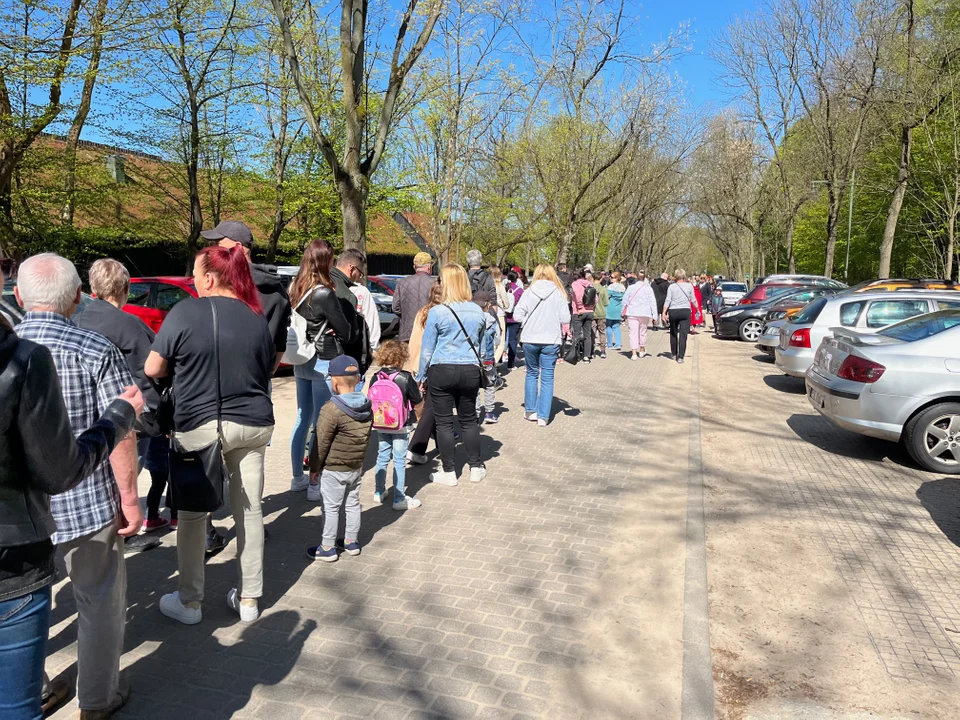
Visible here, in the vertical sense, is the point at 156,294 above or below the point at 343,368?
above

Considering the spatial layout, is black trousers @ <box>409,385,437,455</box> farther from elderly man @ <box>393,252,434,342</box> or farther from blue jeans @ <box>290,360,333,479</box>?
elderly man @ <box>393,252,434,342</box>

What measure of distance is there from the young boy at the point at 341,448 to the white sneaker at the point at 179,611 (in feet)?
3.22

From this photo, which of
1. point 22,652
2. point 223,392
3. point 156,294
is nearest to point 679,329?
point 156,294

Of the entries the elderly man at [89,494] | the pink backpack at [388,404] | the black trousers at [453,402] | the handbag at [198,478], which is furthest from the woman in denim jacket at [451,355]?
the elderly man at [89,494]

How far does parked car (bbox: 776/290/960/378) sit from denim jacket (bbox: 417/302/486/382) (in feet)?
23.2

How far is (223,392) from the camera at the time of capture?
143 inches

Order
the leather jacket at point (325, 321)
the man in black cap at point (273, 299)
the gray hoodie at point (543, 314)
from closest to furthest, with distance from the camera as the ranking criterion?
the man in black cap at point (273, 299), the leather jacket at point (325, 321), the gray hoodie at point (543, 314)

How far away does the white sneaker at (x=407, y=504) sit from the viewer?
225 inches

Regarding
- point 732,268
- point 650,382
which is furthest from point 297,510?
point 732,268

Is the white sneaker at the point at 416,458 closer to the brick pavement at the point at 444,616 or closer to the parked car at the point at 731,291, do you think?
the brick pavement at the point at 444,616

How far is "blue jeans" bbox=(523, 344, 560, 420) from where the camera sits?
8.58m

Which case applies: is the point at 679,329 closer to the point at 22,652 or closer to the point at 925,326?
the point at 925,326

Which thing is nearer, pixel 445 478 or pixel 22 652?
pixel 22 652

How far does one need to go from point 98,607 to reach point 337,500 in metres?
1.89
